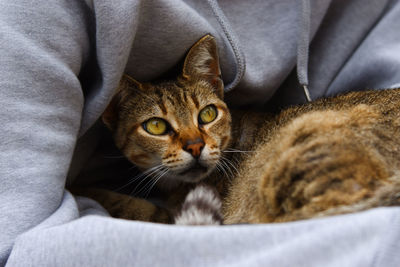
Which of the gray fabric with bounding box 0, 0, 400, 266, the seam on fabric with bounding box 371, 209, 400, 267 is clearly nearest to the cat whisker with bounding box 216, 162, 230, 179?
the gray fabric with bounding box 0, 0, 400, 266

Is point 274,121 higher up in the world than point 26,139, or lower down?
lower down

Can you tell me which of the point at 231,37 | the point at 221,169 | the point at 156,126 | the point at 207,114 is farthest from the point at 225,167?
the point at 231,37

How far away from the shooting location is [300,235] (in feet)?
2.56

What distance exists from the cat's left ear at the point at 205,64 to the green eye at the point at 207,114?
0.09 m

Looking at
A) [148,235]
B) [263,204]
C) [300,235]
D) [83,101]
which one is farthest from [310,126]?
[83,101]

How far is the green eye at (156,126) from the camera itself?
1.52 metres

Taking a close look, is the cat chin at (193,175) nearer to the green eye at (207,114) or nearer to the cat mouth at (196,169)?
the cat mouth at (196,169)

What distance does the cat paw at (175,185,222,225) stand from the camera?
1029mm

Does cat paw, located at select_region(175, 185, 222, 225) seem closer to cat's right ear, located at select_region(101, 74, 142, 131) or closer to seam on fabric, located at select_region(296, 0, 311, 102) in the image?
cat's right ear, located at select_region(101, 74, 142, 131)

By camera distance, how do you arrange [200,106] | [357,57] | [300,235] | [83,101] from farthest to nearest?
[357,57] < [200,106] < [83,101] < [300,235]

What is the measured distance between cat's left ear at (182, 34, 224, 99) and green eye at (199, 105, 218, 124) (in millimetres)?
85

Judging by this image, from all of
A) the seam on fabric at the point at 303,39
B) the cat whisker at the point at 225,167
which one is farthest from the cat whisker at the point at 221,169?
the seam on fabric at the point at 303,39

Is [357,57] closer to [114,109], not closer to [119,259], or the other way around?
[114,109]

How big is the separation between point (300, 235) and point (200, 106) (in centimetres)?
91
